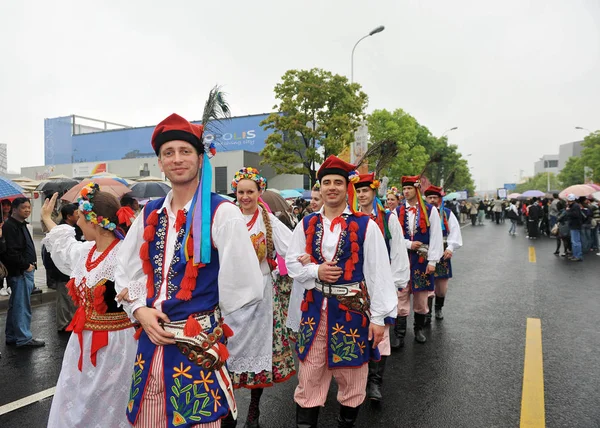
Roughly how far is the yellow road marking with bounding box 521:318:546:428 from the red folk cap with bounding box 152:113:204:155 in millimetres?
3343

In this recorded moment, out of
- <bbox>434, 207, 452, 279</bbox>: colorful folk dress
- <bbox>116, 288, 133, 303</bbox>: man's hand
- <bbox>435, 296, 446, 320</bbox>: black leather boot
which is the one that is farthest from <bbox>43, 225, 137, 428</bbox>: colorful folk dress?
<bbox>435, 296, 446, 320</bbox>: black leather boot

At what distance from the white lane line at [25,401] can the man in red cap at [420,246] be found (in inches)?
159

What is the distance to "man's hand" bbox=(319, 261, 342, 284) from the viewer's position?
296cm

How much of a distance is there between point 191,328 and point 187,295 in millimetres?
146

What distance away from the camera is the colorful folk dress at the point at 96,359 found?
2447 millimetres

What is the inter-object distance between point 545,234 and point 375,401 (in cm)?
2253

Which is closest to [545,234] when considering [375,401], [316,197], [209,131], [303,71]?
[303,71]

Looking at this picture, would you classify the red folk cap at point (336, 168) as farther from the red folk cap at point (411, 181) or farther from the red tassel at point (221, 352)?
the red folk cap at point (411, 181)

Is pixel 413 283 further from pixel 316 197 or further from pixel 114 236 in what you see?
pixel 114 236

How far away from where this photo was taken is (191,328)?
1.90 m

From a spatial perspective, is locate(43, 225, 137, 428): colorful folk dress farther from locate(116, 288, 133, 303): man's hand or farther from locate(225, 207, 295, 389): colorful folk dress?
locate(225, 207, 295, 389): colorful folk dress

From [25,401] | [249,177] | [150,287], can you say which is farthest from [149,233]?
[25,401]

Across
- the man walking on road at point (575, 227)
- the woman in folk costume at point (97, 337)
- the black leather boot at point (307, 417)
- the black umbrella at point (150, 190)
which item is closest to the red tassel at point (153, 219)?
the woman in folk costume at point (97, 337)

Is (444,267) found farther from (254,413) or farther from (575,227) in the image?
(575,227)
